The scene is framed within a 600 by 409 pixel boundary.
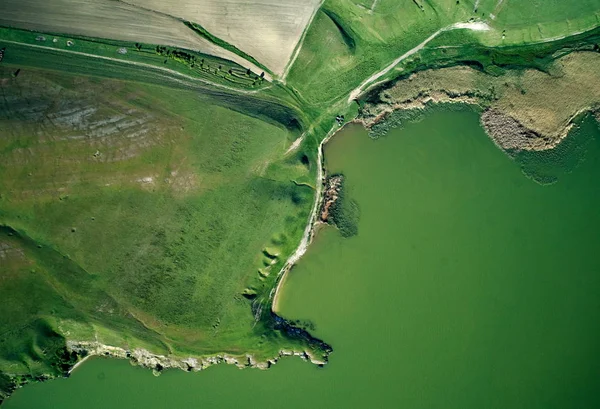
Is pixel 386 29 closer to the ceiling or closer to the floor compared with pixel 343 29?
closer to the ceiling

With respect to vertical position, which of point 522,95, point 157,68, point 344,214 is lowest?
point 344,214

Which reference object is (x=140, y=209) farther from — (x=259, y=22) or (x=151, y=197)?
(x=259, y=22)

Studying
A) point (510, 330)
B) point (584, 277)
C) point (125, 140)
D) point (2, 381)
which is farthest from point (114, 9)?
point (584, 277)

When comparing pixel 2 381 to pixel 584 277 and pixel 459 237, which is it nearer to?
pixel 459 237

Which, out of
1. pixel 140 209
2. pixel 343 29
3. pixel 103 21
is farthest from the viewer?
pixel 343 29

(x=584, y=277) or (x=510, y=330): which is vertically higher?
(x=584, y=277)

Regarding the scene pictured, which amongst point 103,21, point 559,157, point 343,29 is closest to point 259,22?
point 343,29

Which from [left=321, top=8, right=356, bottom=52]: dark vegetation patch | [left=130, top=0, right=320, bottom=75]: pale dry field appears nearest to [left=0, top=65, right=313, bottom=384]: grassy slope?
[left=130, top=0, right=320, bottom=75]: pale dry field
